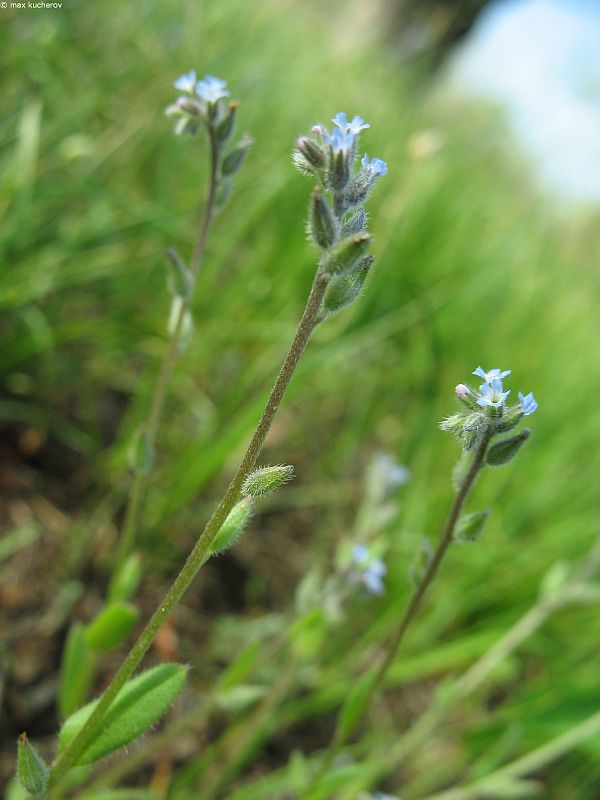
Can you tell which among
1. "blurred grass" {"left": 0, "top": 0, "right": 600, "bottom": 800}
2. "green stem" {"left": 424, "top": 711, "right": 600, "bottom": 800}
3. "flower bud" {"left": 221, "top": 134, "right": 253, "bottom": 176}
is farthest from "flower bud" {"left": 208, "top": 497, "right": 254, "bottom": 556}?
"green stem" {"left": 424, "top": 711, "right": 600, "bottom": 800}

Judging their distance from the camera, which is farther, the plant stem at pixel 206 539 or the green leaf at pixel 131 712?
the green leaf at pixel 131 712

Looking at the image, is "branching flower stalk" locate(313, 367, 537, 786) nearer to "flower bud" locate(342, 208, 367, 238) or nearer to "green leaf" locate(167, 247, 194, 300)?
"flower bud" locate(342, 208, 367, 238)

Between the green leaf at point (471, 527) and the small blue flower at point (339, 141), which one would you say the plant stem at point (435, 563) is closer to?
the green leaf at point (471, 527)

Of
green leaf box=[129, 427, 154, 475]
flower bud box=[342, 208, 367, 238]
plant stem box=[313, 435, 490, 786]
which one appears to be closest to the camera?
flower bud box=[342, 208, 367, 238]

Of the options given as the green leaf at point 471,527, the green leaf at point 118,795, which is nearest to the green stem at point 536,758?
the green leaf at point 118,795

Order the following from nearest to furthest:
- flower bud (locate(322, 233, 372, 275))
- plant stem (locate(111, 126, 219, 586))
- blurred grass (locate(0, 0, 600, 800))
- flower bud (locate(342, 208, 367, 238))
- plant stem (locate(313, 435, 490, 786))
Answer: flower bud (locate(322, 233, 372, 275)) → flower bud (locate(342, 208, 367, 238)) → plant stem (locate(313, 435, 490, 786)) → plant stem (locate(111, 126, 219, 586)) → blurred grass (locate(0, 0, 600, 800))

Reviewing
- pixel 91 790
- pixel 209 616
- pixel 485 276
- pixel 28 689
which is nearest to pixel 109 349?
pixel 209 616
